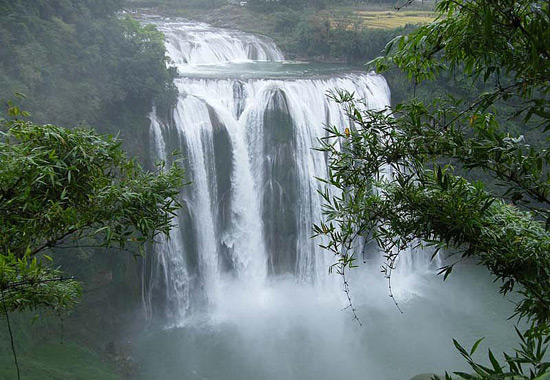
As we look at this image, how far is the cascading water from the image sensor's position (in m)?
12.2

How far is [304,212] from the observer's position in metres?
14.1

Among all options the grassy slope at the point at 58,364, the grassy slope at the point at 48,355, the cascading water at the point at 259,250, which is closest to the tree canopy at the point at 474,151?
the grassy slope at the point at 48,355

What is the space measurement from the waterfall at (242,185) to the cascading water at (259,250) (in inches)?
1.1

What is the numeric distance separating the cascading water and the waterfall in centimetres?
3

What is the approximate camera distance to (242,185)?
45.2 feet

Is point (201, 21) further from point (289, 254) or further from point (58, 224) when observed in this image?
point (58, 224)

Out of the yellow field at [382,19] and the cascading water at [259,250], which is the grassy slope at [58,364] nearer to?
the cascading water at [259,250]

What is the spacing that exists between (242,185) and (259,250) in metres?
1.83

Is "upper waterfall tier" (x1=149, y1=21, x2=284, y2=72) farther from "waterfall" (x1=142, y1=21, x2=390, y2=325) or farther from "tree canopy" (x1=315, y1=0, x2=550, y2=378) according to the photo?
"tree canopy" (x1=315, y1=0, x2=550, y2=378)

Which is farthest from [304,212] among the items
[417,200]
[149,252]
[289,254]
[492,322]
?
[417,200]

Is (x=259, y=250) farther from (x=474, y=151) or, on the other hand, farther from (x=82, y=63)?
(x=474, y=151)

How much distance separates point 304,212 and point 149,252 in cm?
423

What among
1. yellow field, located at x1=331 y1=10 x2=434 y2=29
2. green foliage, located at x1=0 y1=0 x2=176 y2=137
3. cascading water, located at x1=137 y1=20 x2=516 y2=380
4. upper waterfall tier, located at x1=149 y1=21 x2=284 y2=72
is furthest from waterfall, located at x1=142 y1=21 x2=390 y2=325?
yellow field, located at x1=331 y1=10 x2=434 y2=29

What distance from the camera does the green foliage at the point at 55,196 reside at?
10.2 ft
